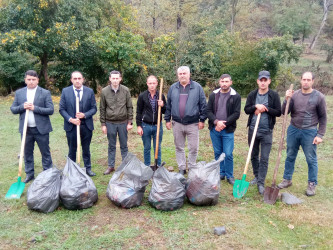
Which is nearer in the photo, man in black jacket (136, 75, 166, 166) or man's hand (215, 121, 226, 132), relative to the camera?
man's hand (215, 121, 226, 132)

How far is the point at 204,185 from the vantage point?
365cm

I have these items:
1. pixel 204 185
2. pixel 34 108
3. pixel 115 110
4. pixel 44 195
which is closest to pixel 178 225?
pixel 204 185

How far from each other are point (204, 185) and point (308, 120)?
1724mm

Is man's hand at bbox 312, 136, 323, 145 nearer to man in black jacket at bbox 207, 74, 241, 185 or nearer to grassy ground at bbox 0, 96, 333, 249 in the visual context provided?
grassy ground at bbox 0, 96, 333, 249

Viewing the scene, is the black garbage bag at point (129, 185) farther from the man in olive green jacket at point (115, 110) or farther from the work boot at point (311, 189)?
the work boot at point (311, 189)

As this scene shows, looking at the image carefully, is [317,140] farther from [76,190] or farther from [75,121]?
[75,121]

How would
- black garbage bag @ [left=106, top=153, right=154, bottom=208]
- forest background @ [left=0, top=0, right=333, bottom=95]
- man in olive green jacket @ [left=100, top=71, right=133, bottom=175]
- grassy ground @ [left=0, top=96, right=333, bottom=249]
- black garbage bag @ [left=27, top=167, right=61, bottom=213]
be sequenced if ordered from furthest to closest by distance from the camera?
1. forest background @ [left=0, top=0, right=333, bottom=95]
2. man in olive green jacket @ [left=100, top=71, right=133, bottom=175]
3. black garbage bag @ [left=106, top=153, right=154, bottom=208]
4. black garbage bag @ [left=27, top=167, right=61, bottom=213]
5. grassy ground @ [left=0, top=96, right=333, bottom=249]

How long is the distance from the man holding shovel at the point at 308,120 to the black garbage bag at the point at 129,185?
7.15 ft

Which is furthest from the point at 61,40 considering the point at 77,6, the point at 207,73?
the point at 207,73

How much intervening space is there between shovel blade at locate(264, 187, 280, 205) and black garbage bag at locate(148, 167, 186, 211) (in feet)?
3.86

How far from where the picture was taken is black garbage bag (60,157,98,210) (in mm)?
3527

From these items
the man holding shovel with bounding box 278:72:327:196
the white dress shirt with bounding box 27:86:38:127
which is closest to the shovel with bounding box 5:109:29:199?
the white dress shirt with bounding box 27:86:38:127

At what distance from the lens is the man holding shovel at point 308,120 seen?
155 inches

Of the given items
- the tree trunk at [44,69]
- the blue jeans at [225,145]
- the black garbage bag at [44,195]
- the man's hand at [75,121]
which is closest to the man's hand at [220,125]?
the blue jeans at [225,145]
